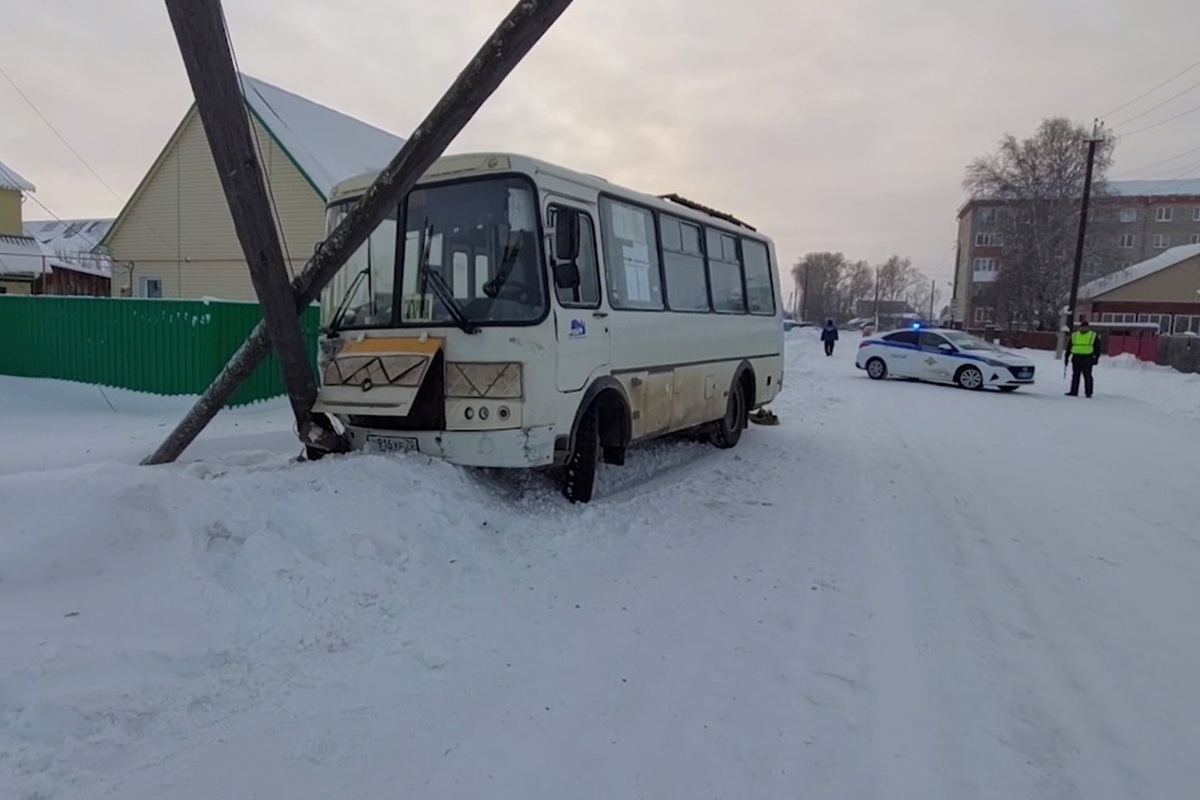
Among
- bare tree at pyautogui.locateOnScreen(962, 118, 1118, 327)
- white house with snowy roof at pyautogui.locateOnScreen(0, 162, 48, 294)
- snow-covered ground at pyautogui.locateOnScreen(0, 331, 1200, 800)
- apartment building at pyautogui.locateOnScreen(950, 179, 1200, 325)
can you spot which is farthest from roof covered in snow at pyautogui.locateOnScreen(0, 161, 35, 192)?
apartment building at pyautogui.locateOnScreen(950, 179, 1200, 325)

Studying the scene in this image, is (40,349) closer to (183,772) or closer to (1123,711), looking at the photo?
(183,772)

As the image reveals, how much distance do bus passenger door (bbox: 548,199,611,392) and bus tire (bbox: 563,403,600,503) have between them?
1.38ft

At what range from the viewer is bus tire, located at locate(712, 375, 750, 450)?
1013cm

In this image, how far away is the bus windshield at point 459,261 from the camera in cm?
577

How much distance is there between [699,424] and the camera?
9242mm

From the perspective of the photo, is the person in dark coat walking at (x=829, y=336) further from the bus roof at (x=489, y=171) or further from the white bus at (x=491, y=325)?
the white bus at (x=491, y=325)

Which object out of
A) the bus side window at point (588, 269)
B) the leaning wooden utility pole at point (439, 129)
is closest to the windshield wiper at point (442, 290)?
the leaning wooden utility pole at point (439, 129)

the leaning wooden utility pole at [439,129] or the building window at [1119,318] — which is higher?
the building window at [1119,318]

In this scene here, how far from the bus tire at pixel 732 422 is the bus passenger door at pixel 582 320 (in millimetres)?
3885

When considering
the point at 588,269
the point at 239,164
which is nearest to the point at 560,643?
the point at 588,269

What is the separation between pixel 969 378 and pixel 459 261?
17.7 metres

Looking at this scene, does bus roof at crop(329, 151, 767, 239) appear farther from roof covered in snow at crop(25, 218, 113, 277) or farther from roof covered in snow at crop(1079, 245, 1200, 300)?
roof covered in snow at crop(1079, 245, 1200, 300)

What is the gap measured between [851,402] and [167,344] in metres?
13.5

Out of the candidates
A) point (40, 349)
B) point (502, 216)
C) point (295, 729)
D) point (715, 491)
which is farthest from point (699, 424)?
point (40, 349)
